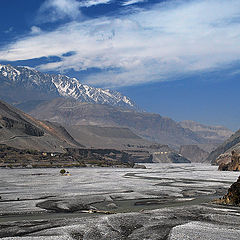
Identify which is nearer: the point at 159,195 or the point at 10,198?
the point at 10,198

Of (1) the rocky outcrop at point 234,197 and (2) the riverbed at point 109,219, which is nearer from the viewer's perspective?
(2) the riverbed at point 109,219

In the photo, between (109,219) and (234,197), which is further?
(234,197)

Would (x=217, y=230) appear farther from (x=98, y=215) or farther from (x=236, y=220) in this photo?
(x=98, y=215)

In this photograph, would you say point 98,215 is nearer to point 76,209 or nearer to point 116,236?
point 76,209

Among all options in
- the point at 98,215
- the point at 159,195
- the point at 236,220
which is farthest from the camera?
the point at 159,195

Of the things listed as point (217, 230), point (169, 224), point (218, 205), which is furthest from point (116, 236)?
point (218, 205)

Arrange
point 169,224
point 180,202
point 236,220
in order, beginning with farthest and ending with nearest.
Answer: point 180,202, point 236,220, point 169,224

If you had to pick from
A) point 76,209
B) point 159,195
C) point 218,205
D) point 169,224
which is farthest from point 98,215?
point 159,195

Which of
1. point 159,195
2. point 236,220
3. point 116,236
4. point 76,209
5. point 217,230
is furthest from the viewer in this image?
point 159,195

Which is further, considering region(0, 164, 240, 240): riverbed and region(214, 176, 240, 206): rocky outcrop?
region(214, 176, 240, 206): rocky outcrop
